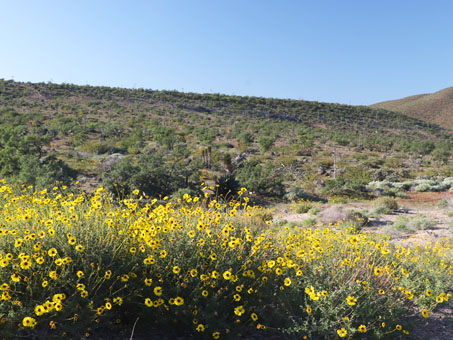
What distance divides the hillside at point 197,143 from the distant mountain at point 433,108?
18284 millimetres

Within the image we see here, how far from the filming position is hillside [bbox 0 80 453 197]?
13703 mm

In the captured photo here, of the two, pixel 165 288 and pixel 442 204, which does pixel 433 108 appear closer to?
pixel 442 204

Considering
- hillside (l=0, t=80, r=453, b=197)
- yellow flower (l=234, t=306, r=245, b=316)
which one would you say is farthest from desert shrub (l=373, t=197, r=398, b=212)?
yellow flower (l=234, t=306, r=245, b=316)

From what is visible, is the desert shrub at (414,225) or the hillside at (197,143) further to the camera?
the hillside at (197,143)

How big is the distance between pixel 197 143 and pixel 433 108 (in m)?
71.6

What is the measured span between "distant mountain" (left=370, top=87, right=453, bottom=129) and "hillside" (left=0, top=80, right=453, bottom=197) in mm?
18284

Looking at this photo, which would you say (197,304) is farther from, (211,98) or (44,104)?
(211,98)

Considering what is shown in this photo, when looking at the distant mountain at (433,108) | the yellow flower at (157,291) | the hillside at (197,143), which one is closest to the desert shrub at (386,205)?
the hillside at (197,143)

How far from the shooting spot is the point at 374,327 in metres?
2.77

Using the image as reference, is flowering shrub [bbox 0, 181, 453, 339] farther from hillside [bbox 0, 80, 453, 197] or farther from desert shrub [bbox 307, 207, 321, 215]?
hillside [bbox 0, 80, 453, 197]

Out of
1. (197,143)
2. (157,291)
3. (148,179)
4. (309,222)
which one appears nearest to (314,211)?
(309,222)

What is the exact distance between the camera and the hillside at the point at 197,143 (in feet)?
45.0

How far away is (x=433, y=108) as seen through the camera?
77250 millimetres

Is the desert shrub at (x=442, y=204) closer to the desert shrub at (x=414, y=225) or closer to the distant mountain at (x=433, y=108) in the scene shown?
the desert shrub at (x=414, y=225)
